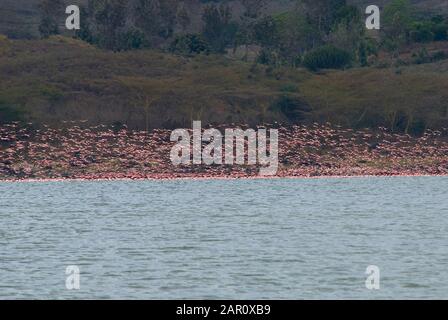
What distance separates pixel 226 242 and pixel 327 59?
120956 millimetres

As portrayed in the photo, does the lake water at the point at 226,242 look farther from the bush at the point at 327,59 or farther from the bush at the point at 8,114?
the bush at the point at 327,59

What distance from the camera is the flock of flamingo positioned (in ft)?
408

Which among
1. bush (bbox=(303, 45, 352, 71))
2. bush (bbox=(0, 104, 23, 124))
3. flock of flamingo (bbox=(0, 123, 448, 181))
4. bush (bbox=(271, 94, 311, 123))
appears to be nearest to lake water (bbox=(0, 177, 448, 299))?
flock of flamingo (bbox=(0, 123, 448, 181))

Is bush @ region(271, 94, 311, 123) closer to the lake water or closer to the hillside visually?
the hillside

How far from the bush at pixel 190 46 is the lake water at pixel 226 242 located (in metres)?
86.4

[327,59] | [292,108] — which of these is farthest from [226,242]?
[327,59]

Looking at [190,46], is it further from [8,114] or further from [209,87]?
[8,114]

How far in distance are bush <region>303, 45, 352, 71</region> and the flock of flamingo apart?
34.2m

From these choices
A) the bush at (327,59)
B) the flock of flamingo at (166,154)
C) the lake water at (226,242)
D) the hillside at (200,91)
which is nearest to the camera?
the lake water at (226,242)

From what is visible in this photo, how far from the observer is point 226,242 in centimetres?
5884

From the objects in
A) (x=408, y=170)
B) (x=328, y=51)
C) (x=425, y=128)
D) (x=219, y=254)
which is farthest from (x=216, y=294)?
(x=328, y=51)

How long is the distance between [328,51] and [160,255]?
4966 inches

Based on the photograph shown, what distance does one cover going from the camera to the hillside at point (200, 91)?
5822 inches

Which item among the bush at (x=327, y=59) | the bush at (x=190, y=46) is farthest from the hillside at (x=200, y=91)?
the bush at (x=190, y=46)
